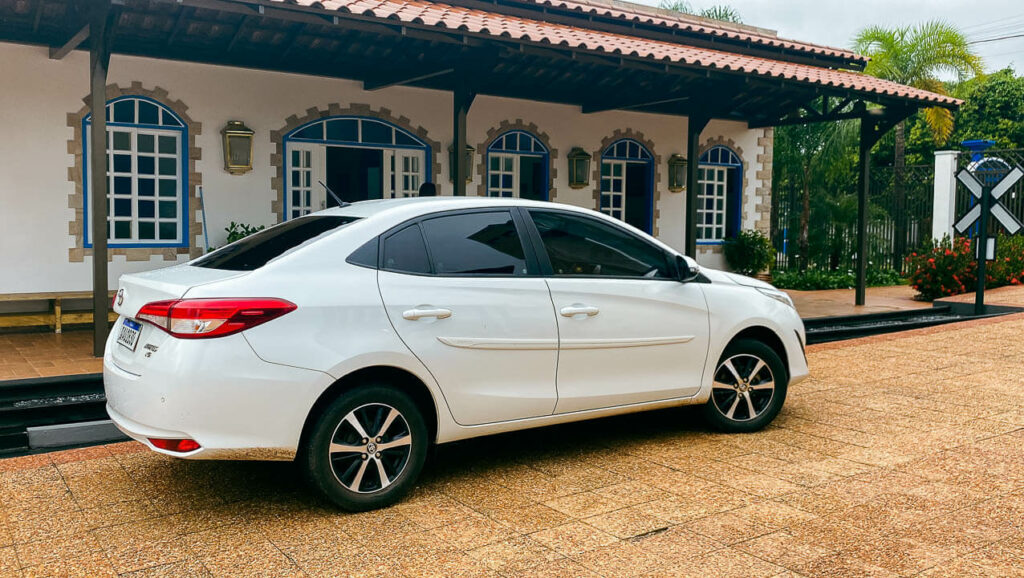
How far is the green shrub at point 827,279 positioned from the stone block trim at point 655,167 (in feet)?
10.1

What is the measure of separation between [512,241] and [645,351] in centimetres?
107

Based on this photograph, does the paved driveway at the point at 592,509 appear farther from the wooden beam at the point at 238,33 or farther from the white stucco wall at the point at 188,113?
the white stucco wall at the point at 188,113

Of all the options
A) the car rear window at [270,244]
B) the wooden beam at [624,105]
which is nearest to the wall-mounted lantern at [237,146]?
the wooden beam at [624,105]

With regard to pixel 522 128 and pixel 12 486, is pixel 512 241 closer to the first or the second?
pixel 12 486

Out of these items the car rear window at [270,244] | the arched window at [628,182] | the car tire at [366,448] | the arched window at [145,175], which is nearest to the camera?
the car tire at [366,448]

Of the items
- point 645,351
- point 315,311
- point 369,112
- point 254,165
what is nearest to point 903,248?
point 369,112

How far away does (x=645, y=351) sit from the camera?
5.34 m

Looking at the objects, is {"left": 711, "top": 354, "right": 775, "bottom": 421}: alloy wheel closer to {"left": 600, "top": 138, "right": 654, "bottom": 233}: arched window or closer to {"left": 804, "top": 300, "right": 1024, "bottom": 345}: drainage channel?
{"left": 804, "top": 300, "right": 1024, "bottom": 345}: drainage channel

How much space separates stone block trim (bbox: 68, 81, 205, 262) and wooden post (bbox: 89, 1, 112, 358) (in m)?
2.42

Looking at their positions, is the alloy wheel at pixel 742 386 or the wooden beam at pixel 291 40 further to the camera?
the wooden beam at pixel 291 40

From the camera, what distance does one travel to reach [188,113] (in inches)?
421

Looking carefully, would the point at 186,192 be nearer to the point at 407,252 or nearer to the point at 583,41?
the point at 583,41

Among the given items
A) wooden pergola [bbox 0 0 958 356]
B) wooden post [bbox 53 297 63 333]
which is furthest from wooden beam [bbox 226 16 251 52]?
wooden post [bbox 53 297 63 333]

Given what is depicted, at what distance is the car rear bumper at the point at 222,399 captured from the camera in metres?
3.92
